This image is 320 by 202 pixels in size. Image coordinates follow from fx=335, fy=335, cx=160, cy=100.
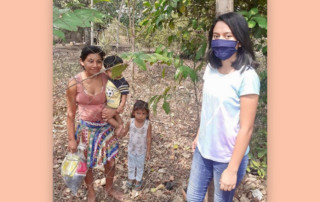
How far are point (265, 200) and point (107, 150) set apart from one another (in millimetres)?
750

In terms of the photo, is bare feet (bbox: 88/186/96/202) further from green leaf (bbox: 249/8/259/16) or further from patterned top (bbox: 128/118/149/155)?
green leaf (bbox: 249/8/259/16)

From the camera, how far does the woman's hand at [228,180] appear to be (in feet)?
3.65

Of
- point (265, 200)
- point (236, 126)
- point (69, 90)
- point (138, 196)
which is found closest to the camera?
point (236, 126)

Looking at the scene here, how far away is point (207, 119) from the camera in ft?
3.94

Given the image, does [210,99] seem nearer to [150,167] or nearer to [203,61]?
[203,61]

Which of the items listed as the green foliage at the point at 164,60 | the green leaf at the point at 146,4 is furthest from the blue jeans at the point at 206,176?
the green leaf at the point at 146,4

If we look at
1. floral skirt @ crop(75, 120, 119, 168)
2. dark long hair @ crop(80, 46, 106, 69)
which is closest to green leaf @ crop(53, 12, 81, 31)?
dark long hair @ crop(80, 46, 106, 69)

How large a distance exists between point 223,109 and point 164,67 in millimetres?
471

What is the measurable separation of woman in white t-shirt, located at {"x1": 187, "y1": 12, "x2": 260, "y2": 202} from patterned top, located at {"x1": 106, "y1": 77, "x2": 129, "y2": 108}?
0.39m

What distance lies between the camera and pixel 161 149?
5.62ft

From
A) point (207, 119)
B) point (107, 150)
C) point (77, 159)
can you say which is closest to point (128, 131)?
point (107, 150)

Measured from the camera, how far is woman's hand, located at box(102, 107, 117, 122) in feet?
4.75

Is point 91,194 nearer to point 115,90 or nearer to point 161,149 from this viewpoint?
point 161,149

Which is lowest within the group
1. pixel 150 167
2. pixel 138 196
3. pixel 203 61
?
pixel 138 196
